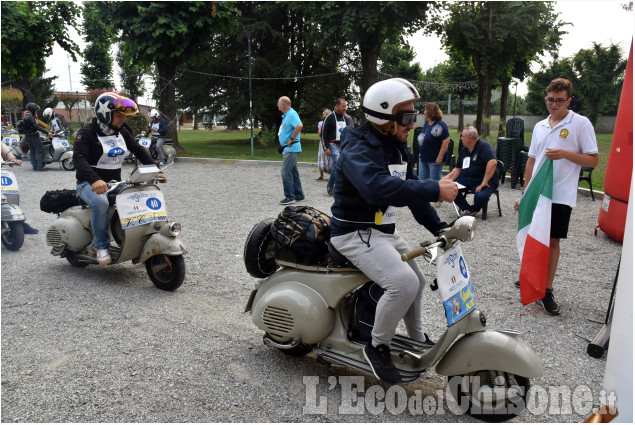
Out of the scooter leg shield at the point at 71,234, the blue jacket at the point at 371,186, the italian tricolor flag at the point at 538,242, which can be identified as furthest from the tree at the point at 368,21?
the blue jacket at the point at 371,186

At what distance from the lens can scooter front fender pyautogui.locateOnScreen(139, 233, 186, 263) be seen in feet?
16.9

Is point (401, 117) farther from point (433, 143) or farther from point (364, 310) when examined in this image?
point (433, 143)

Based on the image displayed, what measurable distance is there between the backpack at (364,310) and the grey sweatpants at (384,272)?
21cm

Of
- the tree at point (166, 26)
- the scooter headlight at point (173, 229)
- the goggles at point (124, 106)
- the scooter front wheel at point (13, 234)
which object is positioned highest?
the tree at point (166, 26)

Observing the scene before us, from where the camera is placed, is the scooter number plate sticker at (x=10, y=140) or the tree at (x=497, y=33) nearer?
the scooter number plate sticker at (x=10, y=140)

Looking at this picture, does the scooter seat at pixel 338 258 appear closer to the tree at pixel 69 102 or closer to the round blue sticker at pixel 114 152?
the round blue sticker at pixel 114 152

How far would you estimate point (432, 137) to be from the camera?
30.5ft

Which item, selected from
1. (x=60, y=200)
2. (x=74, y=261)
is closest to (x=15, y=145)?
(x=60, y=200)

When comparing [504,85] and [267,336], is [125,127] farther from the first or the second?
[504,85]

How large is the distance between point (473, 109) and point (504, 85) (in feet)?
72.8

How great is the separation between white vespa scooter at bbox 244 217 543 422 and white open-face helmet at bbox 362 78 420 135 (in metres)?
0.71

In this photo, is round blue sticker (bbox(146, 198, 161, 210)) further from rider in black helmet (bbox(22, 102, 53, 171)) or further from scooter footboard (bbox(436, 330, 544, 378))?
rider in black helmet (bbox(22, 102, 53, 171))

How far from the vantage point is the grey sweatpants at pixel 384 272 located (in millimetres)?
2975

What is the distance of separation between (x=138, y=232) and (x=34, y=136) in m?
12.4
